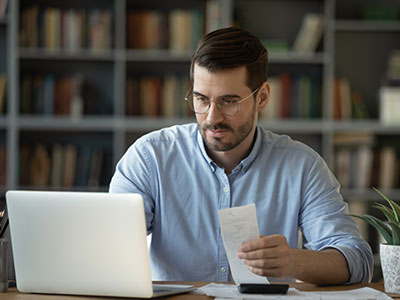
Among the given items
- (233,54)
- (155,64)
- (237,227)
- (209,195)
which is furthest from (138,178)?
(155,64)

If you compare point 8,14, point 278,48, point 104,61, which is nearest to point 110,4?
point 104,61

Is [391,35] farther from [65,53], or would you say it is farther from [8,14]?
[8,14]

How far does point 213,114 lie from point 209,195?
251 mm

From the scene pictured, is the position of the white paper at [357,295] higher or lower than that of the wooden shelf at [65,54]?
lower

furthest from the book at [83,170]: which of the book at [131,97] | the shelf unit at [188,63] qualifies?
the book at [131,97]

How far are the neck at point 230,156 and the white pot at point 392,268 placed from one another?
0.58 metres

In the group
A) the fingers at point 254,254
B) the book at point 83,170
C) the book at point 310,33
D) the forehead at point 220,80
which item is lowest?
the book at point 83,170

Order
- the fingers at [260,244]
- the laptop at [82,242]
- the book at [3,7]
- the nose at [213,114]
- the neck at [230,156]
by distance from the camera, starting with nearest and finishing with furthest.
A: 1. the laptop at [82,242]
2. the fingers at [260,244]
3. the nose at [213,114]
4. the neck at [230,156]
5. the book at [3,7]

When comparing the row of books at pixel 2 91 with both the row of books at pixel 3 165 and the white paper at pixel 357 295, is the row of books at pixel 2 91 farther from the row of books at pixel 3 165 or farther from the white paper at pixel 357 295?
the white paper at pixel 357 295

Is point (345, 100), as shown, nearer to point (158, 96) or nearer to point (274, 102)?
point (274, 102)

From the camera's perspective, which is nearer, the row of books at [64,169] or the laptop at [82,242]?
the laptop at [82,242]

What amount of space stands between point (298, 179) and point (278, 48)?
6.84ft

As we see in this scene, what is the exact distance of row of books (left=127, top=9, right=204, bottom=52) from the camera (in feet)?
12.8

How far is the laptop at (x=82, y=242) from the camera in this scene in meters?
1.40
